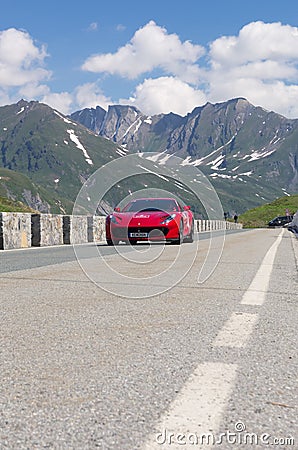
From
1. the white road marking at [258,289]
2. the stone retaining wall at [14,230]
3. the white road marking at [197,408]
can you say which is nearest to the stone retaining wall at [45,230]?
the stone retaining wall at [14,230]

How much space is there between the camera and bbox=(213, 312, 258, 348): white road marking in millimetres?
3422

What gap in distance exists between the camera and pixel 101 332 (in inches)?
147

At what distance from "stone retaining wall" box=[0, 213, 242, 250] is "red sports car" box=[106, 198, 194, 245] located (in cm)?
277

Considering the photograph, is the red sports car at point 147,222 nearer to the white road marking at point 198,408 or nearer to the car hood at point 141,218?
the car hood at point 141,218

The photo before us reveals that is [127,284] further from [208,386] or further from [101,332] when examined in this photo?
[208,386]

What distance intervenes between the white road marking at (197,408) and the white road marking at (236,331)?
587 mm

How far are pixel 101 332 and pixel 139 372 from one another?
1017 millimetres

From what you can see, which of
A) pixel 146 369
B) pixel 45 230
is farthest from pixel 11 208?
pixel 146 369

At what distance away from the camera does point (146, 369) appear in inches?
111

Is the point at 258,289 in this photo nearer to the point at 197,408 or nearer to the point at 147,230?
the point at 197,408

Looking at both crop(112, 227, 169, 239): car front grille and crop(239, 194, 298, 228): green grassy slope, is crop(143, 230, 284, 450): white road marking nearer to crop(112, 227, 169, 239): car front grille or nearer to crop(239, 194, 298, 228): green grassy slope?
crop(112, 227, 169, 239): car front grille

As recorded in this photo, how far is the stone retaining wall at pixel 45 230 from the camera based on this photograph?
15242mm

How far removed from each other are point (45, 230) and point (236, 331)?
14.2 m

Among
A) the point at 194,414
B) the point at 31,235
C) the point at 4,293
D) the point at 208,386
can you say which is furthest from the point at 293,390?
the point at 31,235
